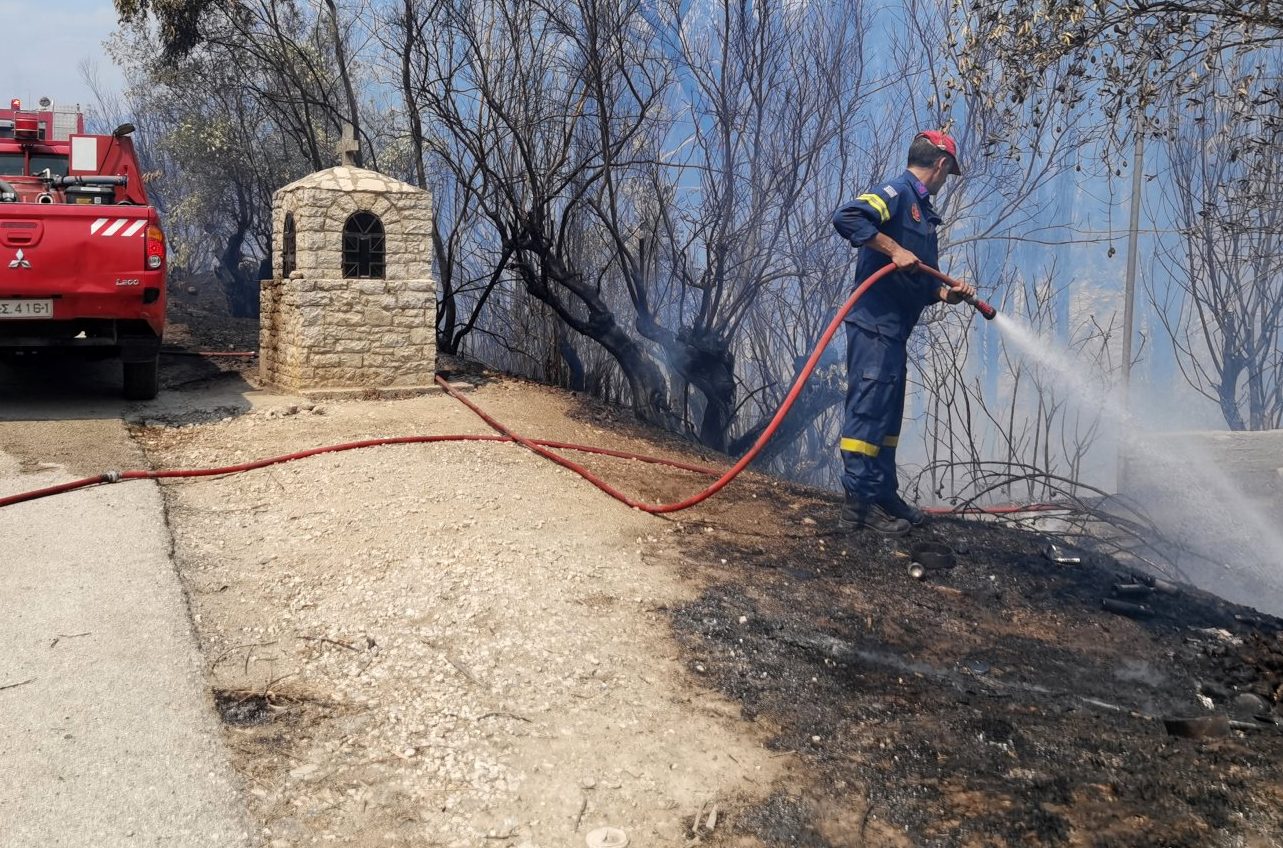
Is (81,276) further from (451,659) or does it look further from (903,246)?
(903,246)

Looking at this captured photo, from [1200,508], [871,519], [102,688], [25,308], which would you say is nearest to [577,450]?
[871,519]

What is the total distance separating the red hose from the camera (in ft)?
19.3

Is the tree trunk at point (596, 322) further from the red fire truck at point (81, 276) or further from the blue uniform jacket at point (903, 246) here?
the blue uniform jacket at point (903, 246)

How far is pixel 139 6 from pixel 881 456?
1189 centimetres

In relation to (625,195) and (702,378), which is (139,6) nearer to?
(625,195)

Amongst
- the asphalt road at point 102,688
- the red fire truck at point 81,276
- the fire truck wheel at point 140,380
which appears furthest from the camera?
the fire truck wheel at point 140,380

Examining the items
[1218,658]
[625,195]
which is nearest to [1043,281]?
[625,195]

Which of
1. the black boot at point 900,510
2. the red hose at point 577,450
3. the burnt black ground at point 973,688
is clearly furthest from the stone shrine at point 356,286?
the black boot at point 900,510

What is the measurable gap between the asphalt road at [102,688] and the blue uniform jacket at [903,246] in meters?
4.06

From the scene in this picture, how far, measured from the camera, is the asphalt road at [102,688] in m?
3.00

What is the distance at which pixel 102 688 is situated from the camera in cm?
378

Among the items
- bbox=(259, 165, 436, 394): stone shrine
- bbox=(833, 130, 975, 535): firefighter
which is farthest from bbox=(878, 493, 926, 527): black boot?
bbox=(259, 165, 436, 394): stone shrine

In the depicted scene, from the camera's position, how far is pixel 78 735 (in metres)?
3.44

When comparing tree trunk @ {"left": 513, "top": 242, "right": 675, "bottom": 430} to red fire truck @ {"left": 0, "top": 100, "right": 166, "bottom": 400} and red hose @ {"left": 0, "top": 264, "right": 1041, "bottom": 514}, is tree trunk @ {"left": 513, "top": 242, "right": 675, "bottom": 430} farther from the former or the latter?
red fire truck @ {"left": 0, "top": 100, "right": 166, "bottom": 400}
